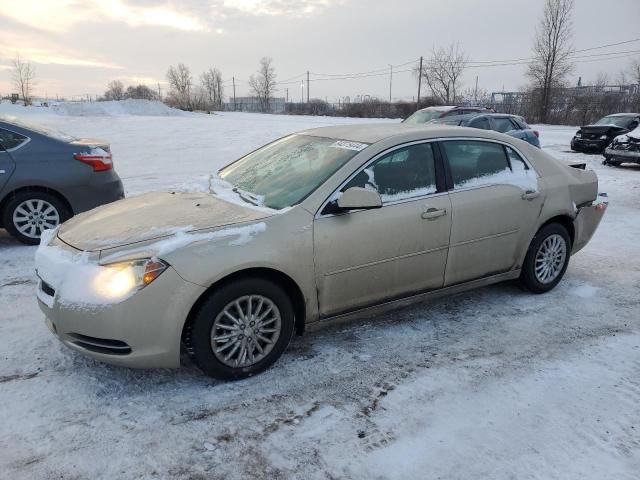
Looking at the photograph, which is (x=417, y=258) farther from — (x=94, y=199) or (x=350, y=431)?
(x=94, y=199)

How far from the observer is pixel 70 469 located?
2471 millimetres

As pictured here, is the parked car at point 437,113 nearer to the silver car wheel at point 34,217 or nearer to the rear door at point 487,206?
the rear door at point 487,206

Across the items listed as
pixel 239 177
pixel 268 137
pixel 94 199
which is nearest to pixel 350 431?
pixel 239 177

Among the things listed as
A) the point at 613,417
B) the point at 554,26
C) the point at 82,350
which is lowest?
the point at 613,417

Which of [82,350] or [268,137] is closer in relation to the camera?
[82,350]

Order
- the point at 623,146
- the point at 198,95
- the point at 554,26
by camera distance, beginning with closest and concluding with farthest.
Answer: the point at 623,146 → the point at 554,26 → the point at 198,95

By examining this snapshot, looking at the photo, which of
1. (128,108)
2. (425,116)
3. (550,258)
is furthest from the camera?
(128,108)

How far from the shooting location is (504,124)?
12.6 m

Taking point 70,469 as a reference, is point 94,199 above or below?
above

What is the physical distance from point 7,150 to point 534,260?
5.71 metres

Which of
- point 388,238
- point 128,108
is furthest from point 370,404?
point 128,108

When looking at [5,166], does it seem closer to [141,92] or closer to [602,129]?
[602,129]

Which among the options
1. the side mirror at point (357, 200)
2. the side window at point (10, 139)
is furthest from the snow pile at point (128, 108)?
the side mirror at point (357, 200)

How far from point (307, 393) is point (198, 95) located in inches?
3296
